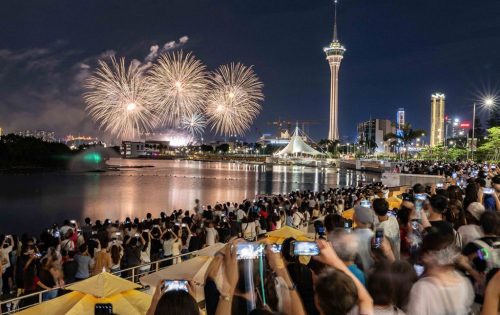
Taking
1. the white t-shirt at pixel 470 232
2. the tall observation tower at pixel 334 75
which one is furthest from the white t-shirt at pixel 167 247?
the tall observation tower at pixel 334 75

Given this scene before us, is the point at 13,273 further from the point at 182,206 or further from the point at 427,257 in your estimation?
the point at 182,206

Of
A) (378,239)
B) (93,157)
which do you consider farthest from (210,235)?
(93,157)

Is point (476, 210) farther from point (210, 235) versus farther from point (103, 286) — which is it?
point (210, 235)

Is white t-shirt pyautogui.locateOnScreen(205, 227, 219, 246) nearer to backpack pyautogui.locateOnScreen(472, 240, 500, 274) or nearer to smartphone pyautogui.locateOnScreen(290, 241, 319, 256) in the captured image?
backpack pyautogui.locateOnScreen(472, 240, 500, 274)

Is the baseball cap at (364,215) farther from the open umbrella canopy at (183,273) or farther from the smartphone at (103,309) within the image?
the open umbrella canopy at (183,273)

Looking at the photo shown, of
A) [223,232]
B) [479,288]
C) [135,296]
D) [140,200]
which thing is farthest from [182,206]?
[479,288]

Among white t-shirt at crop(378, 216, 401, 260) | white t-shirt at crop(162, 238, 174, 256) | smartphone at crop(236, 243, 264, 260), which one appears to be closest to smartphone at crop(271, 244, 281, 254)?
smartphone at crop(236, 243, 264, 260)

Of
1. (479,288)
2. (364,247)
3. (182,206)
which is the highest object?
(364,247)
